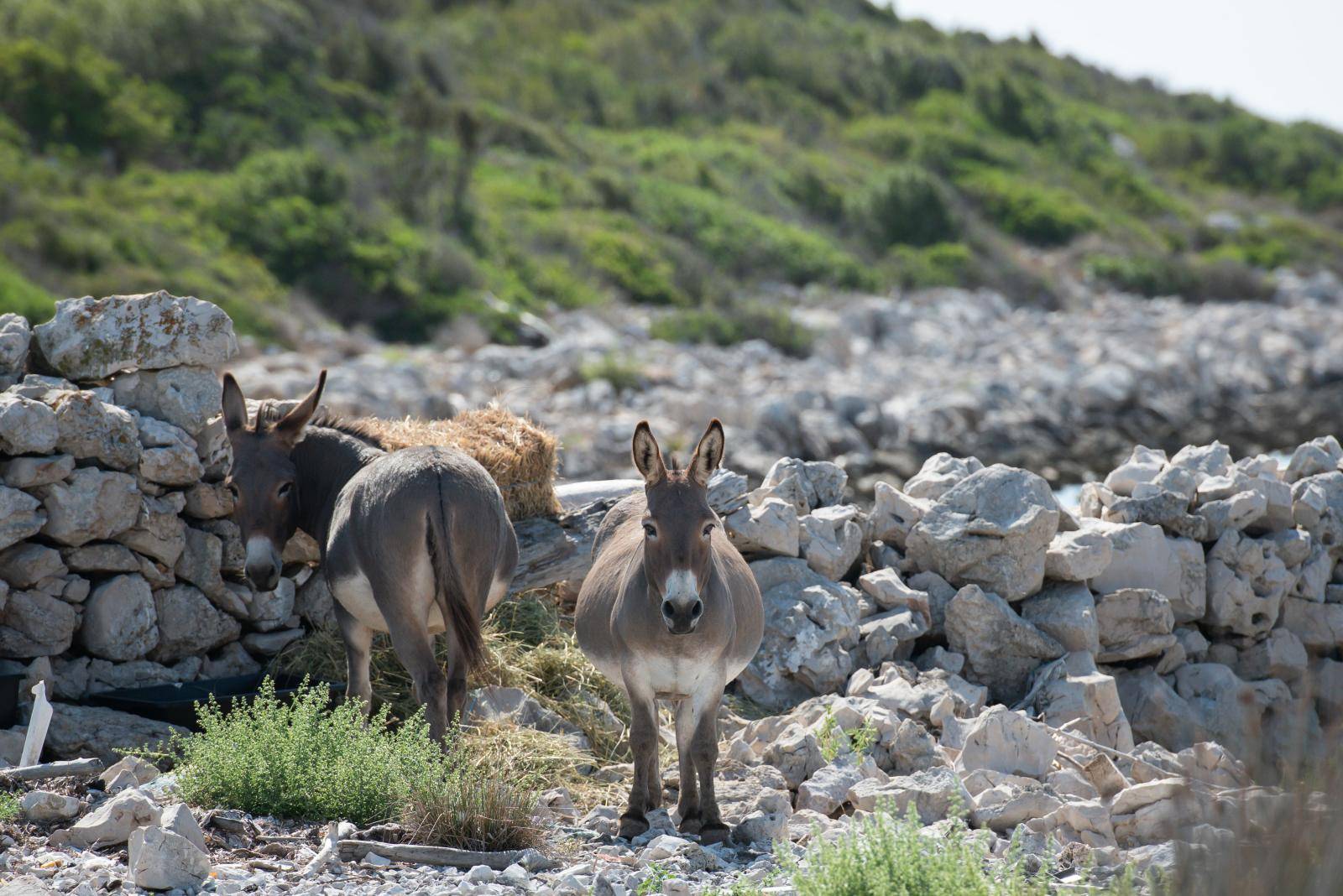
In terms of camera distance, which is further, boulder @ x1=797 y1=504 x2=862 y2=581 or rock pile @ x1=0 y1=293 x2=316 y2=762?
boulder @ x1=797 y1=504 x2=862 y2=581

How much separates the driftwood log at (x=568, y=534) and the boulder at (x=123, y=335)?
245cm

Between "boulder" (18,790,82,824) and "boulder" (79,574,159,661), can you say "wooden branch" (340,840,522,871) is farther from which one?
"boulder" (79,574,159,661)

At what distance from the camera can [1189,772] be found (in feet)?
21.5

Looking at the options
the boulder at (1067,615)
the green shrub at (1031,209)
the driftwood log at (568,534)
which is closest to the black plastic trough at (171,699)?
the driftwood log at (568,534)

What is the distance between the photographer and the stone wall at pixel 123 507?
7367 millimetres

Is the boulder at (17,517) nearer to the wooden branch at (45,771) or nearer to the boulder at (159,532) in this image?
the boulder at (159,532)

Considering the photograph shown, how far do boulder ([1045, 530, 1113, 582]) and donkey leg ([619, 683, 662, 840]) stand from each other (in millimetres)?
3704

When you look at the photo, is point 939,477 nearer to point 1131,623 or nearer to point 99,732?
point 1131,623

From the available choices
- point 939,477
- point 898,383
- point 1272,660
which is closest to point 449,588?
point 939,477

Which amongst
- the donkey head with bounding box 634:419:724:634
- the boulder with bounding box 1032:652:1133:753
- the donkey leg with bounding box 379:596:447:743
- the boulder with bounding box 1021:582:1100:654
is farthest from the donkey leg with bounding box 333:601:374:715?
the boulder with bounding box 1021:582:1100:654

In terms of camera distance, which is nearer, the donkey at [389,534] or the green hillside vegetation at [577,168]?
the donkey at [389,534]

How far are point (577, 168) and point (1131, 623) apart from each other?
3226cm

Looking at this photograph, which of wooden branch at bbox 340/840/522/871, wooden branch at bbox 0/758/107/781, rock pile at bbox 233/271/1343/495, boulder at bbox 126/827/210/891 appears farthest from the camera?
rock pile at bbox 233/271/1343/495

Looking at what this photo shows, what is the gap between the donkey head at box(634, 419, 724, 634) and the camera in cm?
545
